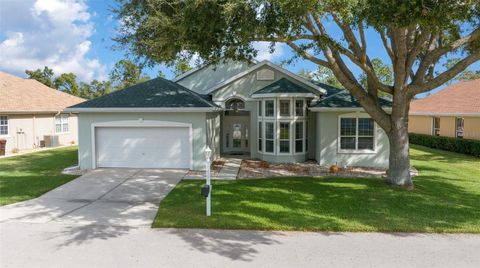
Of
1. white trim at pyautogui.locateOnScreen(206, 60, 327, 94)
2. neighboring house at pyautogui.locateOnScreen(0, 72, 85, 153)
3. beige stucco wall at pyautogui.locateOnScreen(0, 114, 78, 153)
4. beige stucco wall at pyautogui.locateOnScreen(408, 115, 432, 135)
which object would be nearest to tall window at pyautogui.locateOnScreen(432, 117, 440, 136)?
beige stucco wall at pyautogui.locateOnScreen(408, 115, 432, 135)

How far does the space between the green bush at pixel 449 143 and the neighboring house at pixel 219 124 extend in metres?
8.39

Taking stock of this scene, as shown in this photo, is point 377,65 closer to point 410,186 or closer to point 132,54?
point 410,186

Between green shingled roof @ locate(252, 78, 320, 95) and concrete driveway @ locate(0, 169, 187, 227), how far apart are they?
20.9ft

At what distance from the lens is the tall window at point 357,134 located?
16.8 m

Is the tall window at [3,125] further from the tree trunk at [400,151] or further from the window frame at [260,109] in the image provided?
the tree trunk at [400,151]

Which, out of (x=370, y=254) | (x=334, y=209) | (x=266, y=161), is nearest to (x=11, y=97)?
(x=266, y=161)

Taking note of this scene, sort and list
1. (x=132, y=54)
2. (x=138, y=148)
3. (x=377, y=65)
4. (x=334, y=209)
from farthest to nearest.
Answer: (x=377, y=65) < (x=138, y=148) < (x=132, y=54) < (x=334, y=209)

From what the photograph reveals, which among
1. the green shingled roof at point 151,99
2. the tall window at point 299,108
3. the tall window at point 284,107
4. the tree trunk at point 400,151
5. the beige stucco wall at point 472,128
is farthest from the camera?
the beige stucco wall at point 472,128

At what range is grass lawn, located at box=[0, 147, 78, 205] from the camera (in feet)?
35.9

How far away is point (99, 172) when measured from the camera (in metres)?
14.8

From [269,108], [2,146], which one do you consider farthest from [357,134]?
[2,146]

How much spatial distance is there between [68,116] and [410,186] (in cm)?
2663

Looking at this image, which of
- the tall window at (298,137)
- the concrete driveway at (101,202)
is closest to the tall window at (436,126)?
the tall window at (298,137)

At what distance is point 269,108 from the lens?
1803 centimetres
